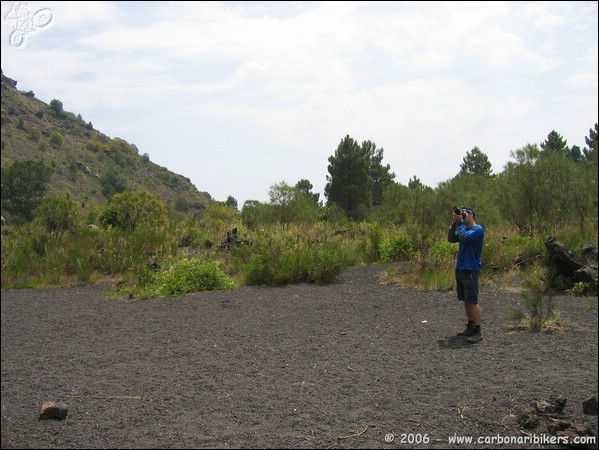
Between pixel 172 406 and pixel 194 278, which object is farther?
pixel 194 278

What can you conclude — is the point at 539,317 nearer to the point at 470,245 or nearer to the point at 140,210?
the point at 470,245

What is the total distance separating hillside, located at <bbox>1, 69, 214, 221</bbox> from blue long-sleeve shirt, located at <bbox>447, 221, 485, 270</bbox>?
145 inches

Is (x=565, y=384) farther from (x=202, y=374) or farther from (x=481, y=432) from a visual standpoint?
(x=202, y=374)

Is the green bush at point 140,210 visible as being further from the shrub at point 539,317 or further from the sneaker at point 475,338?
the shrub at point 539,317

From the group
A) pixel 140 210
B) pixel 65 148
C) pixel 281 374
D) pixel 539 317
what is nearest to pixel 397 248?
pixel 140 210

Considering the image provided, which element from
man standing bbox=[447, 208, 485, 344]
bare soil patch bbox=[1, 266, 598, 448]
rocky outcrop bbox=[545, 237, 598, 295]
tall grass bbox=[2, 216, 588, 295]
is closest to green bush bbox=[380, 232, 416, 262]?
tall grass bbox=[2, 216, 588, 295]

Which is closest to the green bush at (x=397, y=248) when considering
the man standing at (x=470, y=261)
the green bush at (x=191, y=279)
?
the green bush at (x=191, y=279)

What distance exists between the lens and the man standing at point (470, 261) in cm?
636

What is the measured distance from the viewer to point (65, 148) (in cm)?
422

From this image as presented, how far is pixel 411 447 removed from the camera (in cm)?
343

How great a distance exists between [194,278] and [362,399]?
7.10 meters

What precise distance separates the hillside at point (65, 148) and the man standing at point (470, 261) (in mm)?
3697

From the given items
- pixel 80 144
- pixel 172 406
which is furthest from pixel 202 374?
pixel 80 144

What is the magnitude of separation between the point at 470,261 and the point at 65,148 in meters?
4.43
